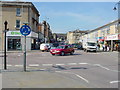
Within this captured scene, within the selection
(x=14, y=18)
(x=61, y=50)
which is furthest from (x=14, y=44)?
(x=61, y=50)

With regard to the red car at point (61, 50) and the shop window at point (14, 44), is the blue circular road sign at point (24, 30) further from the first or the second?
the shop window at point (14, 44)

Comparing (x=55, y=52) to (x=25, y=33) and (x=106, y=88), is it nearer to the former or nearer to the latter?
(x=25, y=33)

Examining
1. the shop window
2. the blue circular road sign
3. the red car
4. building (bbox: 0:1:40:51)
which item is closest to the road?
the blue circular road sign

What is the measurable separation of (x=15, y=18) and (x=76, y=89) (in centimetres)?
3374

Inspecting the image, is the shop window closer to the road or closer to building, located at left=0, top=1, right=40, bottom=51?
building, located at left=0, top=1, right=40, bottom=51

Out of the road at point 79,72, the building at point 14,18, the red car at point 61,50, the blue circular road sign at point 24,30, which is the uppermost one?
the building at point 14,18

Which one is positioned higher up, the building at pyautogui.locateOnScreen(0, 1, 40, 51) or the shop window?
the building at pyautogui.locateOnScreen(0, 1, 40, 51)

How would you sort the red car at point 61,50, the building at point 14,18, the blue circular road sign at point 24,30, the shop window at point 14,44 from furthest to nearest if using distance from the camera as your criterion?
the shop window at point 14,44
the building at point 14,18
the red car at point 61,50
the blue circular road sign at point 24,30

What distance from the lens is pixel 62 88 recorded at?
272 inches

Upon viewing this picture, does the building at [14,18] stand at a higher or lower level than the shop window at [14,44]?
higher

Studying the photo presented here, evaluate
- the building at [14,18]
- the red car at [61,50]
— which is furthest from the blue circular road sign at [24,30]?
the building at [14,18]

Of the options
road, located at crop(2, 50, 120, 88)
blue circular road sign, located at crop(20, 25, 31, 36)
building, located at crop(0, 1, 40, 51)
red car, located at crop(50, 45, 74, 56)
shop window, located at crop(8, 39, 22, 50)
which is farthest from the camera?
shop window, located at crop(8, 39, 22, 50)

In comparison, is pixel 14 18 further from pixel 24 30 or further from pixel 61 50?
pixel 24 30

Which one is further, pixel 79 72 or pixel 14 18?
pixel 14 18
